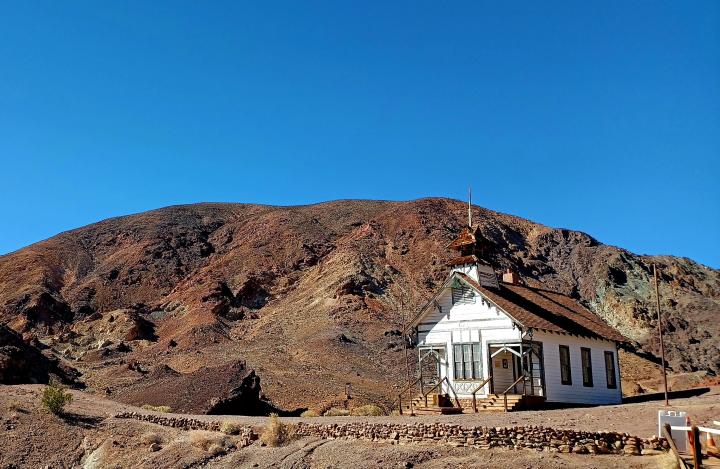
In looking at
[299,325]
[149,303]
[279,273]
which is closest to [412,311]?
[299,325]

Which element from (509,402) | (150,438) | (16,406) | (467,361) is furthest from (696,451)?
(16,406)

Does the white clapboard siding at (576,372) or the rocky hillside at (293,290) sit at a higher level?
the rocky hillside at (293,290)

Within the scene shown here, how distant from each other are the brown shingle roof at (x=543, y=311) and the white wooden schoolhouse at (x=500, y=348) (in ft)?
0.28

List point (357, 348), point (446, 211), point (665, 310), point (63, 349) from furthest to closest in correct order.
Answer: point (446, 211) → point (665, 310) → point (63, 349) → point (357, 348)

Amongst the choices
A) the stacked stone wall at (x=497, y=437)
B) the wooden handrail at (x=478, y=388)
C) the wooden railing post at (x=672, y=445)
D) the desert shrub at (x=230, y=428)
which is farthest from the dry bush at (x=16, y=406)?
the wooden railing post at (x=672, y=445)

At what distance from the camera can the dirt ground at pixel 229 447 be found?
16.6m

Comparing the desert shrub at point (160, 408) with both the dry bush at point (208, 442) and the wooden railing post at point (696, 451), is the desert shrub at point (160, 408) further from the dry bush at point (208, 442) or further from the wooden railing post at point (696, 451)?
the wooden railing post at point (696, 451)

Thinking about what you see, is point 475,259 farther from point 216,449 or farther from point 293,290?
point 293,290

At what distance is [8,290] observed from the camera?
240 ft

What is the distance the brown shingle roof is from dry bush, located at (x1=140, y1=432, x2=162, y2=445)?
13.8 metres

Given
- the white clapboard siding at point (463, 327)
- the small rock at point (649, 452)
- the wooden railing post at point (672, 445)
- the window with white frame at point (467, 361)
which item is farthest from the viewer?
the window with white frame at point (467, 361)

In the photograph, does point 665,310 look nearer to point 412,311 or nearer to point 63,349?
point 412,311

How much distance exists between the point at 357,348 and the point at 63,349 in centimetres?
2552

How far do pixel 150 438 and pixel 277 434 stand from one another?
15.9 ft
